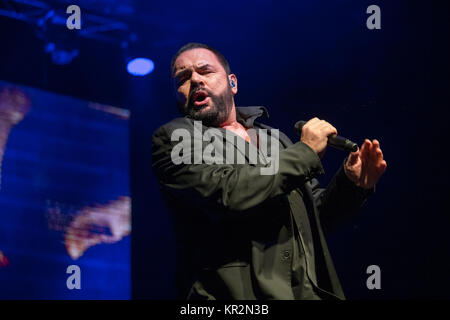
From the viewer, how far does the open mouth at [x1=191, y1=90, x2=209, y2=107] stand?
200 cm

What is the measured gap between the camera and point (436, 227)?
2857 millimetres

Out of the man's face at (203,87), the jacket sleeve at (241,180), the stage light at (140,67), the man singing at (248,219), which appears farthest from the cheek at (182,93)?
the stage light at (140,67)

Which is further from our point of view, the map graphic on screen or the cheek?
the map graphic on screen

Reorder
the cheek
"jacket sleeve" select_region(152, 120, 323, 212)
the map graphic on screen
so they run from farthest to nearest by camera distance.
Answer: the map graphic on screen → the cheek → "jacket sleeve" select_region(152, 120, 323, 212)

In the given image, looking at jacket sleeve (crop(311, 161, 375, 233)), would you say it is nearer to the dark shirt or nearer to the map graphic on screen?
the dark shirt

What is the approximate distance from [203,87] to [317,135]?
0.54 metres

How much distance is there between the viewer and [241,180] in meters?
1.59

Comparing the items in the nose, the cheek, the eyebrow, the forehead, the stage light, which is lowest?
the cheek

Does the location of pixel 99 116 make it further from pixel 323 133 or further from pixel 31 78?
pixel 323 133

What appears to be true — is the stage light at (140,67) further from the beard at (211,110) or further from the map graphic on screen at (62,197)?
the beard at (211,110)

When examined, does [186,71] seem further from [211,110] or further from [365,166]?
[365,166]

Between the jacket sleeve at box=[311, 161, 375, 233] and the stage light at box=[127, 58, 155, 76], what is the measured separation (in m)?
1.68

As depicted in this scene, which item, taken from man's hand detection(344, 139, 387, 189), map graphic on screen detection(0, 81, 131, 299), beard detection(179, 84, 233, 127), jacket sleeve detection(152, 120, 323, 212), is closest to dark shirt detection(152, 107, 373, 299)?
jacket sleeve detection(152, 120, 323, 212)

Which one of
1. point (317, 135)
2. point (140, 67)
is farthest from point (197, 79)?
point (140, 67)
